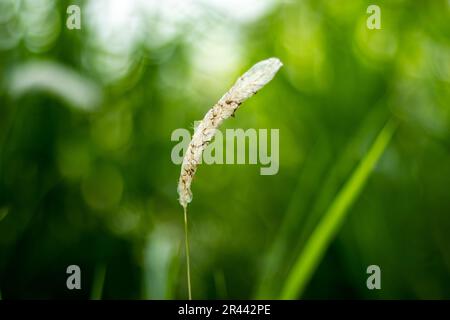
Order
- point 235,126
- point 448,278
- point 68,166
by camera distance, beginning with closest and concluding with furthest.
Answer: point 448,278 → point 68,166 → point 235,126

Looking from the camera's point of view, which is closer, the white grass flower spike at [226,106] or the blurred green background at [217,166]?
the white grass flower spike at [226,106]

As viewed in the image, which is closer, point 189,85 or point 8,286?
point 8,286

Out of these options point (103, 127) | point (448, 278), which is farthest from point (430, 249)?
point (103, 127)

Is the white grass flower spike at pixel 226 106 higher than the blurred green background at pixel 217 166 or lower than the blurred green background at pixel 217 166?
lower

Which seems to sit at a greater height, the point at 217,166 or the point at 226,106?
the point at 217,166

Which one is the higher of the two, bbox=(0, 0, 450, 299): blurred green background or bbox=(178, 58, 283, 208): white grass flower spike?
bbox=(0, 0, 450, 299): blurred green background

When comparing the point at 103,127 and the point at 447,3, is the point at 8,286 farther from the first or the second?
the point at 447,3

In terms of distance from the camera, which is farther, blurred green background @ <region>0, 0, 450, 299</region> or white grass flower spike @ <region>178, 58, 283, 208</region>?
blurred green background @ <region>0, 0, 450, 299</region>

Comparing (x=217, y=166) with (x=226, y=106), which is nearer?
(x=226, y=106)
